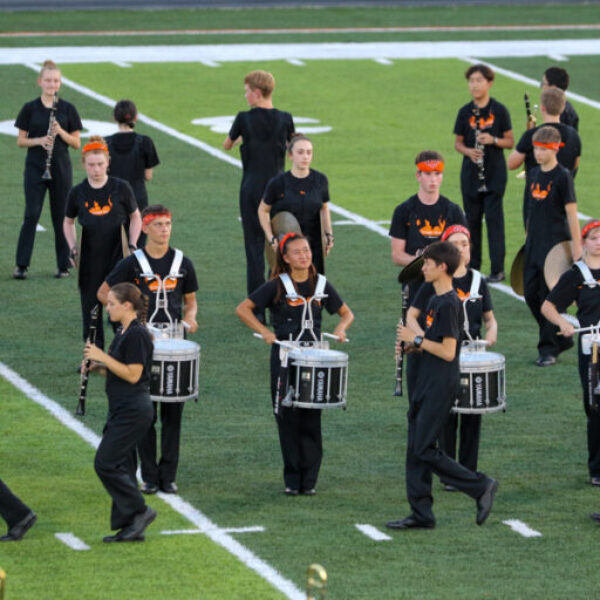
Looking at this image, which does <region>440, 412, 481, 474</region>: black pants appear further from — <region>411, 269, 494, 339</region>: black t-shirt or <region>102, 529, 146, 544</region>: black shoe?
<region>102, 529, 146, 544</region>: black shoe

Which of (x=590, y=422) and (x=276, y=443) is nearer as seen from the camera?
(x=590, y=422)

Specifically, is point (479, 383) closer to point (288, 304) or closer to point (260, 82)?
point (288, 304)

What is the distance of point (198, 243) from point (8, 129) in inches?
289

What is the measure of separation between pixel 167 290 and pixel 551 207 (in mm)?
4689

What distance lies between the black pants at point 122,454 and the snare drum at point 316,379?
1176 millimetres

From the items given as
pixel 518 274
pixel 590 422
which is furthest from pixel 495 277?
pixel 590 422

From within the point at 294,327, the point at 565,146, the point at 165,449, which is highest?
the point at 565,146

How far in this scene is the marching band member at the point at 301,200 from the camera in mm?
16844

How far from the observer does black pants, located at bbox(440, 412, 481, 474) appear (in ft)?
43.6

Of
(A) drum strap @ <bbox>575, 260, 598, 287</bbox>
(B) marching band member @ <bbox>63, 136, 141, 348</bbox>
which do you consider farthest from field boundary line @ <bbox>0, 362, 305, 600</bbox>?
(A) drum strap @ <bbox>575, 260, 598, 287</bbox>

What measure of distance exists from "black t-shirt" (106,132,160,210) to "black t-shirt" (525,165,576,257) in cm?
392

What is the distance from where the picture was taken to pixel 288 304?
13234 mm

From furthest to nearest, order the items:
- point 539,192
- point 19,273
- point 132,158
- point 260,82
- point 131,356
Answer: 1. point 19,273
2. point 132,158
3. point 260,82
4. point 539,192
5. point 131,356

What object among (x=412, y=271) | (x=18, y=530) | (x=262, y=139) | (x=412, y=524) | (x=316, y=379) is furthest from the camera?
(x=262, y=139)
